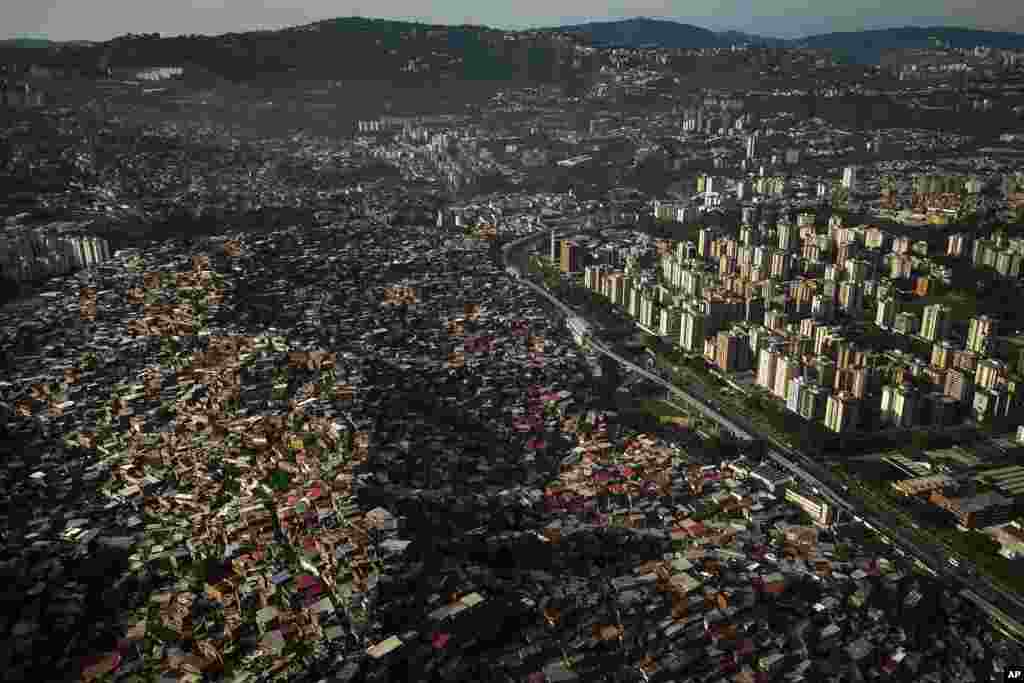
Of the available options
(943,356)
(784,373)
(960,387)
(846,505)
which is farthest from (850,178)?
(846,505)

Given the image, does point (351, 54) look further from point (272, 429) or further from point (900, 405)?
point (900, 405)

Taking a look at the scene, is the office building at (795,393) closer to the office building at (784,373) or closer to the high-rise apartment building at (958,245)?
the office building at (784,373)

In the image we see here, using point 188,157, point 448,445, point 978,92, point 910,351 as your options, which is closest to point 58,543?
point 448,445

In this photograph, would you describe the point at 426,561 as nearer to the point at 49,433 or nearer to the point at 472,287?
the point at 49,433

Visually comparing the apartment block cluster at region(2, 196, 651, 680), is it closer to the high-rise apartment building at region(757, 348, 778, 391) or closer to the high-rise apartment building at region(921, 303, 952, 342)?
the high-rise apartment building at region(757, 348, 778, 391)

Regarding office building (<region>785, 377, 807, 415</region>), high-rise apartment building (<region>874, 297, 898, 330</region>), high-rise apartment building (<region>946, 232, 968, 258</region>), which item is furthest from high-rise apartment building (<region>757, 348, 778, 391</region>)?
high-rise apartment building (<region>946, 232, 968, 258</region>)
